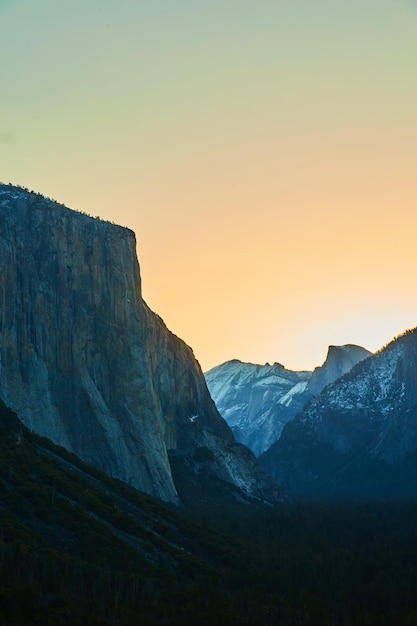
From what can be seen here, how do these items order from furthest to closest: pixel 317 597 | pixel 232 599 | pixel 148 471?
pixel 148 471 < pixel 317 597 < pixel 232 599

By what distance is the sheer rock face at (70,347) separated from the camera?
17200cm

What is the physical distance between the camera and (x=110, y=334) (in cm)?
19588

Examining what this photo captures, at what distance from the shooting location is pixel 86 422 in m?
181

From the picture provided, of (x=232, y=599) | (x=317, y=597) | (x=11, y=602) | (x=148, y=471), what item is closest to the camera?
(x=11, y=602)

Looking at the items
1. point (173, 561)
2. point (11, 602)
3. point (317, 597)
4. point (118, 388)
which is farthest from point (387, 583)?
point (118, 388)

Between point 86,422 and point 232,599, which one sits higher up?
point 86,422

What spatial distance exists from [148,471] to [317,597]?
240 feet

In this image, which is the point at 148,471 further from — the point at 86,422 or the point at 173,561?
the point at 173,561

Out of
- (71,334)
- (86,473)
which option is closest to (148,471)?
(71,334)

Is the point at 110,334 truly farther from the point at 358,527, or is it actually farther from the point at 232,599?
the point at 232,599

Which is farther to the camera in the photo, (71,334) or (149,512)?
(71,334)

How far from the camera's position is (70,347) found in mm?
184125

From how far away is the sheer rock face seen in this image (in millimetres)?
172000

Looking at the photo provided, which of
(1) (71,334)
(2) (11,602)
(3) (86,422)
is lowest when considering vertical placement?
(2) (11,602)
